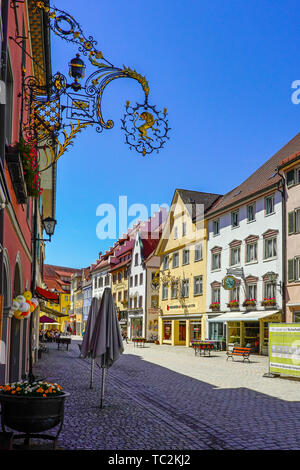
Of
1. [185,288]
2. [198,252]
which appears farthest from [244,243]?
[185,288]

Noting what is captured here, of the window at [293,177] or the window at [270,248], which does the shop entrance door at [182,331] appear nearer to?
the window at [270,248]

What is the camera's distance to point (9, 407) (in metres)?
6.71

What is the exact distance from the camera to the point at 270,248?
32719mm

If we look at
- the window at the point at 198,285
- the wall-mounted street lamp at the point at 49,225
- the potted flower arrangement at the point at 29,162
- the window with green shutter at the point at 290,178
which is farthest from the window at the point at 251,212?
the potted flower arrangement at the point at 29,162

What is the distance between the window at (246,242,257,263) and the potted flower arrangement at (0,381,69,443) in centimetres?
2858

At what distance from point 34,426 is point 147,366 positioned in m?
18.0

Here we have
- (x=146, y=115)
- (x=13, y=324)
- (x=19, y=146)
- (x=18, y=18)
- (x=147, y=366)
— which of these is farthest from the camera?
(x=147, y=366)

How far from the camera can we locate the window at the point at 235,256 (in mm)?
36600

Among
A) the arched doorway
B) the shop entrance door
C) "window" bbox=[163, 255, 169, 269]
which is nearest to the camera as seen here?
the arched doorway

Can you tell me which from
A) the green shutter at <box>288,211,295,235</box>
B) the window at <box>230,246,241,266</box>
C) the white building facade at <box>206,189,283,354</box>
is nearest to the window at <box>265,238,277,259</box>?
the white building facade at <box>206,189,283,354</box>

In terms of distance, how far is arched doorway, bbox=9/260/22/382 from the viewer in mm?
13086

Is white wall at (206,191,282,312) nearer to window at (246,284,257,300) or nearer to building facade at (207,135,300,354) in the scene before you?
building facade at (207,135,300,354)
